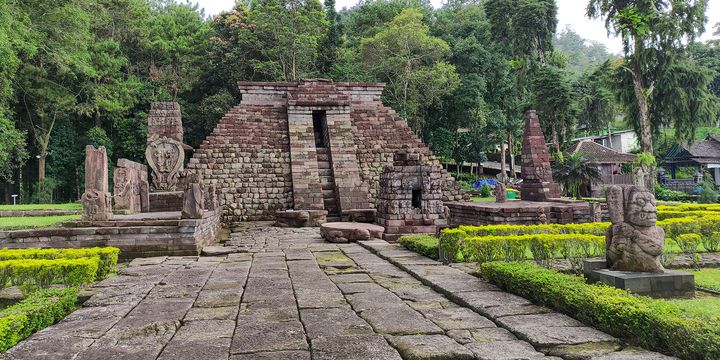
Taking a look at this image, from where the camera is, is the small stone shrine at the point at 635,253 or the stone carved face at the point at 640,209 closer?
the small stone shrine at the point at 635,253

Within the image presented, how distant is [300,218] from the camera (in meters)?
15.0

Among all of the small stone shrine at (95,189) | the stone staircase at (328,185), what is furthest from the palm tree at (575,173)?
the small stone shrine at (95,189)

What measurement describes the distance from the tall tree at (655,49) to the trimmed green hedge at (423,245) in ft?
64.7

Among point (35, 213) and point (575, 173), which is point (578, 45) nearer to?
point (575, 173)

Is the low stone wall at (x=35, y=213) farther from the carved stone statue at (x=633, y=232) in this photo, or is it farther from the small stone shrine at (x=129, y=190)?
the carved stone statue at (x=633, y=232)

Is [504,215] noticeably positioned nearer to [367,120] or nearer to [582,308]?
[582,308]

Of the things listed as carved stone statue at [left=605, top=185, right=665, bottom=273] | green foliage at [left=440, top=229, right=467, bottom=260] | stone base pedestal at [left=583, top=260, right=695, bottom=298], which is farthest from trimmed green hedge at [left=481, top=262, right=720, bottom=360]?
green foliage at [left=440, top=229, right=467, bottom=260]

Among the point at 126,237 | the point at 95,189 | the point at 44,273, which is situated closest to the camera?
the point at 44,273

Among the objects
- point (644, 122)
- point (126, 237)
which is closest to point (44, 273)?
point (126, 237)

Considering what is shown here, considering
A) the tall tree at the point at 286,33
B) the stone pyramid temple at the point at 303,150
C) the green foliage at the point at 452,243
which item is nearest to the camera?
the green foliage at the point at 452,243

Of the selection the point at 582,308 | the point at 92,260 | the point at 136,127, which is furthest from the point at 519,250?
the point at 136,127

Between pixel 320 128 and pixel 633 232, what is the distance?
1747 centimetres

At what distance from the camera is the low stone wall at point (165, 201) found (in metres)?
14.3

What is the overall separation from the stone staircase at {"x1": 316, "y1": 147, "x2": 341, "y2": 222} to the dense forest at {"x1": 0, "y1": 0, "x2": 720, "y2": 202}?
13.0 m
